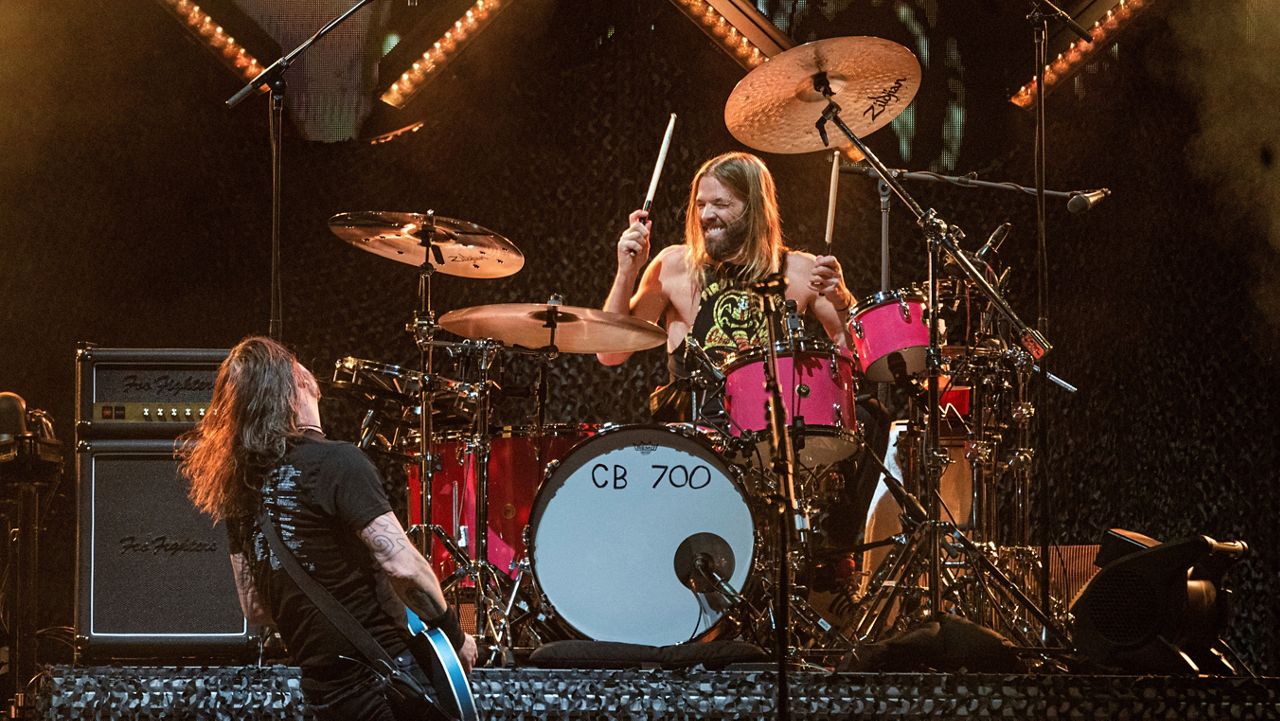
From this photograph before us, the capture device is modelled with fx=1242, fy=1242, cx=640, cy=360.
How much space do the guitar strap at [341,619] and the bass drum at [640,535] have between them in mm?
1160

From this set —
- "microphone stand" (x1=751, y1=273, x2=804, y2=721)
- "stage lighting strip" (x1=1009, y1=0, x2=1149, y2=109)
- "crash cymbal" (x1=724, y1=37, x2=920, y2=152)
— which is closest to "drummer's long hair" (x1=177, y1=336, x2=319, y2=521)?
"microphone stand" (x1=751, y1=273, x2=804, y2=721)

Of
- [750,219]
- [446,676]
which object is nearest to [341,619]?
[446,676]

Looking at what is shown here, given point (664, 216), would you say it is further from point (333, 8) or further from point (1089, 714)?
point (1089, 714)

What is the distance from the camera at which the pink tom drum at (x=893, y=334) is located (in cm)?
475

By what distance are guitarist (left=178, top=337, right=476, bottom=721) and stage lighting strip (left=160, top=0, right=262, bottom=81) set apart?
391 centimetres

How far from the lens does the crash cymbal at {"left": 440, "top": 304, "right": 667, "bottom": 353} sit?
502cm

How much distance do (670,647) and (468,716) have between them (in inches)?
31.6

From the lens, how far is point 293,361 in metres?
3.64

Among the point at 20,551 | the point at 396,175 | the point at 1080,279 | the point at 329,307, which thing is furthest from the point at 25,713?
the point at 1080,279

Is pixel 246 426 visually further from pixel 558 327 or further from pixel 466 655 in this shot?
pixel 558 327

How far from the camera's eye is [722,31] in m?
6.92

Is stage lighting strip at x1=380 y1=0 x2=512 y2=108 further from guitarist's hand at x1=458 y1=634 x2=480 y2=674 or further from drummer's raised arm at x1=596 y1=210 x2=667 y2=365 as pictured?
guitarist's hand at x1=458 y1=634 x2=480 y2=674

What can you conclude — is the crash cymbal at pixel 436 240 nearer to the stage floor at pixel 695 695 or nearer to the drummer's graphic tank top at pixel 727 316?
the drummer's graphic tank top at pixel 727 316

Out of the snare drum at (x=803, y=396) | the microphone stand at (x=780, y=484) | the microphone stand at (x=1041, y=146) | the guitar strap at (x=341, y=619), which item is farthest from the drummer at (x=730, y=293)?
A: the guitar strap at (x=341, y=619)
